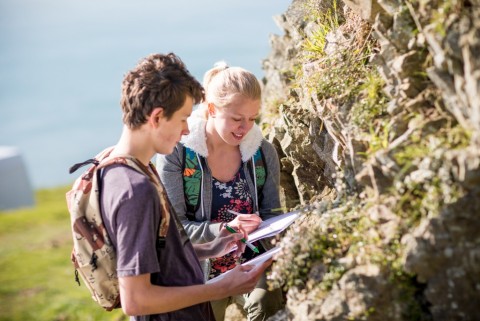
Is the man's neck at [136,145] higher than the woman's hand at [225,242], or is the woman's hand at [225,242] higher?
the man's neck at [136,145]

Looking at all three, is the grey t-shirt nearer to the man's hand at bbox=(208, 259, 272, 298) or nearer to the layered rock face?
the man's hand at bbox=(208, 259, 272, 298)

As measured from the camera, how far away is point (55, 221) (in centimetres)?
3138

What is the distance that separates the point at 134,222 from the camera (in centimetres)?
377

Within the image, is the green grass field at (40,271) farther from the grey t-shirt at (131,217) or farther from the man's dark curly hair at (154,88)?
the man's dark curly hair at (154,88)

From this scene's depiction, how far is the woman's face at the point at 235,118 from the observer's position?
220 inches

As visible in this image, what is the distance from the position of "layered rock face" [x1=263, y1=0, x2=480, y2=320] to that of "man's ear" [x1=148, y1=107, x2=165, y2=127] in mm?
1348

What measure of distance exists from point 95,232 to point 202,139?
2.05 metres

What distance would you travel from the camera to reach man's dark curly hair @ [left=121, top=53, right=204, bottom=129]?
4008 mm

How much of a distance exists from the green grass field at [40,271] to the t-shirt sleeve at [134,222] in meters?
9.90

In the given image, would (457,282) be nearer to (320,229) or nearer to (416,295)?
(416,295)

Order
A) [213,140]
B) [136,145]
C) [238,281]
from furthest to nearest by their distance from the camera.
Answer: [213,140] < [238,281] < [136,145]

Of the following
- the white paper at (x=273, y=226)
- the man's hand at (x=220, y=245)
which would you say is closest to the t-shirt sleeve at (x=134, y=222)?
the man's hand at (x=220, y=245)

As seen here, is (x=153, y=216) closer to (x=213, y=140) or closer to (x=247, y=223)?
(x=247, y=223)

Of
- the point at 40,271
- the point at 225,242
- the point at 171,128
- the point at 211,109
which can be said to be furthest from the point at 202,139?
the point at 40,271
